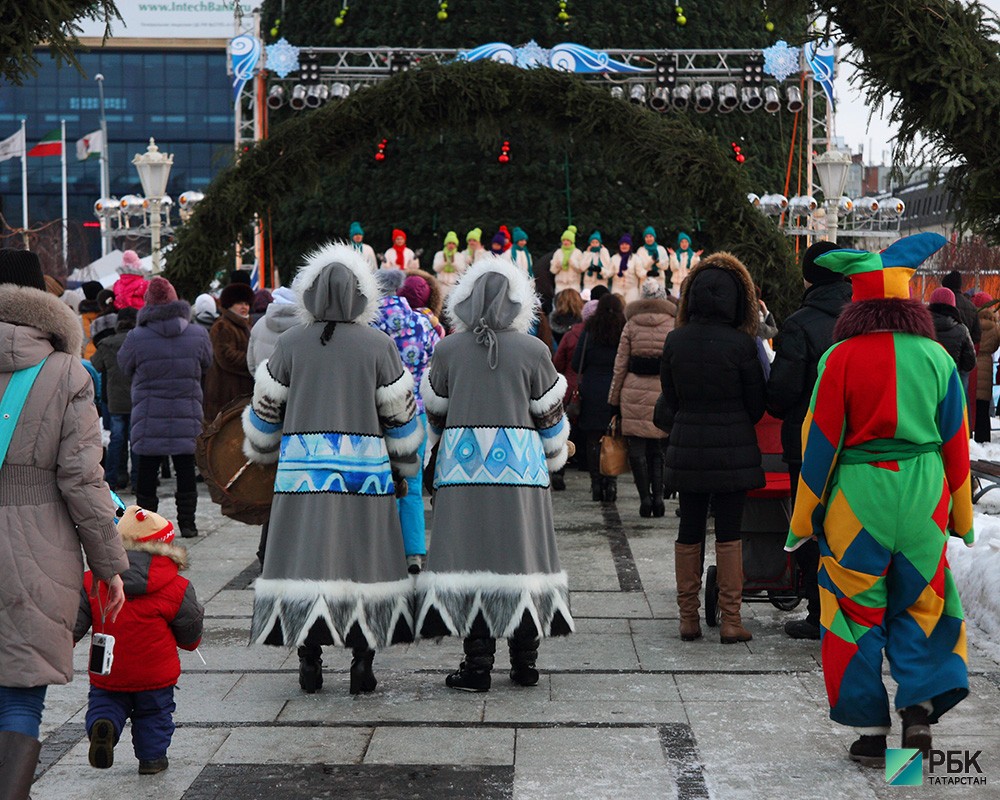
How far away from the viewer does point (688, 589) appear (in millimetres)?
7258

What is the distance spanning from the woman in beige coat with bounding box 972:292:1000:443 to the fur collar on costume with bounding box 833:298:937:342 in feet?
39.8

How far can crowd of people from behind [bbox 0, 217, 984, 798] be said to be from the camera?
13.8 ft

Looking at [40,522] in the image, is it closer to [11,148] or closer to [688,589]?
[688,589]

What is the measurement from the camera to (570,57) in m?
24.1

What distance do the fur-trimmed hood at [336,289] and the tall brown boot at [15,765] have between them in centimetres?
244

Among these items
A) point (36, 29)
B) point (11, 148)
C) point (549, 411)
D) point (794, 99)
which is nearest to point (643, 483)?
point (549, 411)

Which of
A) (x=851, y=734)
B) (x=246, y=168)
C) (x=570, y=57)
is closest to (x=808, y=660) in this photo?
(x=851, y=734)

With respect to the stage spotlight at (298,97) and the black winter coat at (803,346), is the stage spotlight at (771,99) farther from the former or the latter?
the black winter coat at (803,346)

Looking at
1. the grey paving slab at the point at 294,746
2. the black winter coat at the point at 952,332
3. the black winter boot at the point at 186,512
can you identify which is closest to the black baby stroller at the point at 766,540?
the grey paving slab at the point at 294,746

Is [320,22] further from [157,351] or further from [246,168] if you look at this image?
[157,351]

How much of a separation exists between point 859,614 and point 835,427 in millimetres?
635

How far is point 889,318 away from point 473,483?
1.91 meters

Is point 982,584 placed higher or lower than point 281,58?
lower

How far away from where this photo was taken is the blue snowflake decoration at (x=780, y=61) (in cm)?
2398
